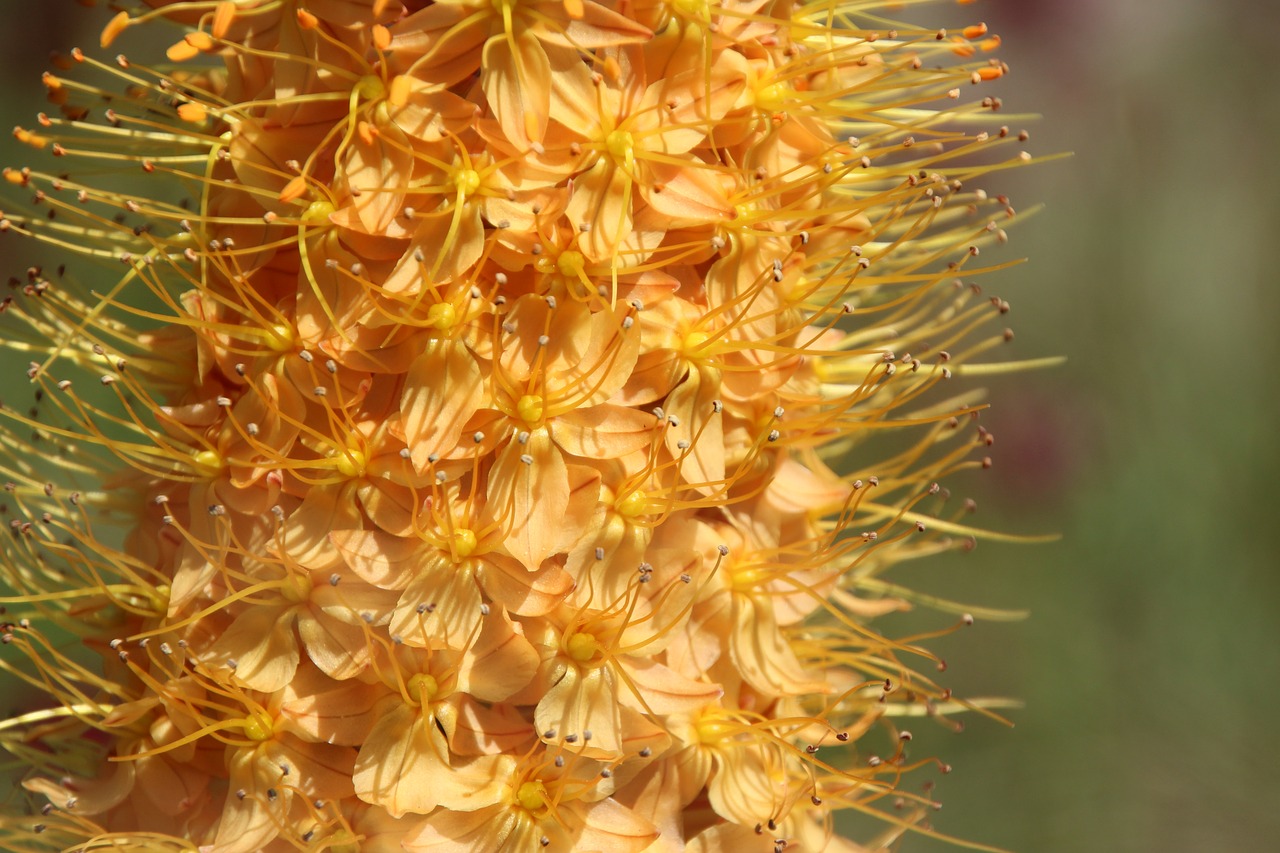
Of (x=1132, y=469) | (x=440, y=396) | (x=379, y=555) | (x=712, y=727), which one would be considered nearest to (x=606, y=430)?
(x=440, y=396)

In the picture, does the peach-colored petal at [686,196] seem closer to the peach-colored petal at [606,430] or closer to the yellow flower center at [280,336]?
the peach-colored petal at [606,430]

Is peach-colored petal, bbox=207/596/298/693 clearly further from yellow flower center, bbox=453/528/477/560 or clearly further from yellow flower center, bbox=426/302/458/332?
yellow flower center, bbox=426/302/458/332

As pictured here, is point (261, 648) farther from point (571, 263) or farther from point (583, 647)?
point (571, 263)

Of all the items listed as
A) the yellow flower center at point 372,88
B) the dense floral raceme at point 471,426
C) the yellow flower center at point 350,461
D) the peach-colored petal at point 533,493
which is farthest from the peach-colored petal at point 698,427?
the yellow flower center at point 372,88

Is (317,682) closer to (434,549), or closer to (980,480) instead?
(434,549)

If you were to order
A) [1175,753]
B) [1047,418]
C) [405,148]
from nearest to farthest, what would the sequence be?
[405,148]
[1175,753]
[1047,418]

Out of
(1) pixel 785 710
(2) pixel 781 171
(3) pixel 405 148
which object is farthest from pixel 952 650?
(3) pixel 405 148
